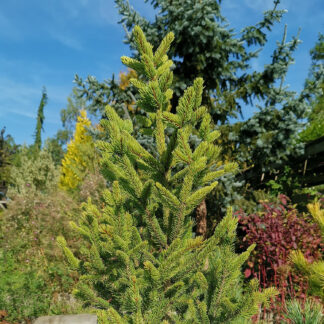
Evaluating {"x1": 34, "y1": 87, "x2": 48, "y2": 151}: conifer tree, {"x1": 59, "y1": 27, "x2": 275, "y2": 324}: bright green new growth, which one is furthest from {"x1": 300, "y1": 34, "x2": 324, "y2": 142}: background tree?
{"x1": 34, "y1": 87, "x2": 48, "y2": 151}: conifer tree

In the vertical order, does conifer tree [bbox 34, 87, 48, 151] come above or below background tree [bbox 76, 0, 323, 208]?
above

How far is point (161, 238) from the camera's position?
1907 millimetres

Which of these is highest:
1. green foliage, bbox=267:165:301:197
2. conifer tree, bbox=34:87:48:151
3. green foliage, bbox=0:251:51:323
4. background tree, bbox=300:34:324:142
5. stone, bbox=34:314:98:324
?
conifer tree, bbox=34:87:48:151

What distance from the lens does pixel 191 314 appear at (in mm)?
1858

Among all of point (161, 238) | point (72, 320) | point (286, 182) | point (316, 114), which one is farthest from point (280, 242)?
point (316, 114)

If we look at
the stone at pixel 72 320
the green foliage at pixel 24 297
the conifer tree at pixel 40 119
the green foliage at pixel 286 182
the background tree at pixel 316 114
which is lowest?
the stone at pixel 72 320

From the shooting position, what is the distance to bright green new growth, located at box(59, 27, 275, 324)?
68.2 inches

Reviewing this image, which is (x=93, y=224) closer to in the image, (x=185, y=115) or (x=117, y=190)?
(x=117, y=190)

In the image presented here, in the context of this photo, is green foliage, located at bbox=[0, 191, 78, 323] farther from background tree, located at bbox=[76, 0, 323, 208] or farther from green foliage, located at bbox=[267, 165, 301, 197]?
green foliage, located at bbox=[267, 165, 301, 197]

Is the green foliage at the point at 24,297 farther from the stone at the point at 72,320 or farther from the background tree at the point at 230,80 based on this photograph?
the background tree at the point at 230,80

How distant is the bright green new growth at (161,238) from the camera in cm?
173

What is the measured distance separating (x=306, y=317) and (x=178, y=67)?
5.57m

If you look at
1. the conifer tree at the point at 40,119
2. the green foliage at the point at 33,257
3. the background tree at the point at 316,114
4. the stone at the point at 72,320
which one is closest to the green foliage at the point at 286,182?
the background tree at the point at 316,114

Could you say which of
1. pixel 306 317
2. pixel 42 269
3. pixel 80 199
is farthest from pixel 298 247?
pixel 80 199
